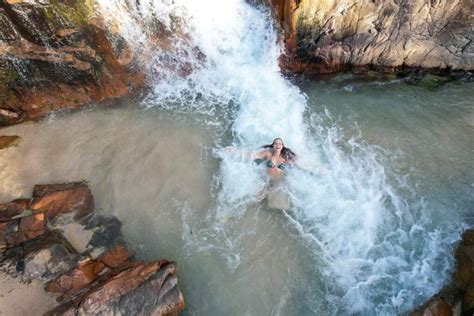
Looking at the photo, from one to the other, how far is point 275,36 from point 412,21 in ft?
9.79

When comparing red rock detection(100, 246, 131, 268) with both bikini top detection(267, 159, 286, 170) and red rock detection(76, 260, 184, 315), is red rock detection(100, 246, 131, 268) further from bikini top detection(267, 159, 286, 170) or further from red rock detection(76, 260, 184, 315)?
bikini top detection(267, 159, 286, 170)

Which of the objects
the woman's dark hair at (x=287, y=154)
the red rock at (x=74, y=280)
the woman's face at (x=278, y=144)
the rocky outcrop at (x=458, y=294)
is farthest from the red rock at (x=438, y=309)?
the red rock at (x=74, y=280)

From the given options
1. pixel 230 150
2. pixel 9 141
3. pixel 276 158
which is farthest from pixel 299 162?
pixel 9 141

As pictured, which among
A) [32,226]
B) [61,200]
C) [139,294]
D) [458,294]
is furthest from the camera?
[61,200]

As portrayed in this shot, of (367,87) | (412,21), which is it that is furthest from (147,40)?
(412,21)

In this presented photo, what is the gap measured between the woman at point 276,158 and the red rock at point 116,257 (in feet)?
9.66

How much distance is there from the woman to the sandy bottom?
409 cm

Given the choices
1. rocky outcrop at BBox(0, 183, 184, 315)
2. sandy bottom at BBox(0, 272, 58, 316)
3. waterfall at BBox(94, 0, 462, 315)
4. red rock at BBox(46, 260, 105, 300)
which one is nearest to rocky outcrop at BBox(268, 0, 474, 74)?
waterfall at BBox(94, 0, 462, 315)

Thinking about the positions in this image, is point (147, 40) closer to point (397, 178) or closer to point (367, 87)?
point (367, 87)

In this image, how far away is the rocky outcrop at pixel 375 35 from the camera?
22.0 feet

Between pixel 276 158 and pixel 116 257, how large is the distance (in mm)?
3324

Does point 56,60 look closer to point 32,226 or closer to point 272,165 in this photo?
point 32,226

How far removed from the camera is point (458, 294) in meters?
4.65

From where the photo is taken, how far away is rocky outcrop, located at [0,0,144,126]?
564 cm
